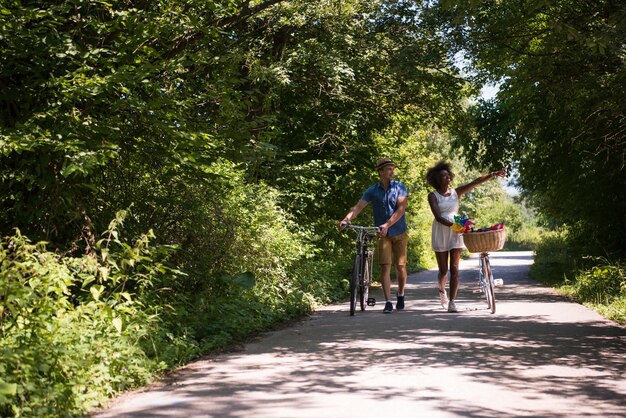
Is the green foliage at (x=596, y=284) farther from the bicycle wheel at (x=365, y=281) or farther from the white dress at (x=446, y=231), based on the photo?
the bicycle wheel at (x=365, y=281)

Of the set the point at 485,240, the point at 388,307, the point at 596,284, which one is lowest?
the point at 388,307

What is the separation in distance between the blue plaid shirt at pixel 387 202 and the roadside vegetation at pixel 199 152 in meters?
1.73

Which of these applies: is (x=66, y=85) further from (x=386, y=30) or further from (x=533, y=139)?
(x=533, y=139)

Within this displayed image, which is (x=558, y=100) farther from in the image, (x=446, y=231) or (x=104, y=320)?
(x=104, y=320)

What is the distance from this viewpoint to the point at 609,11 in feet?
40.5

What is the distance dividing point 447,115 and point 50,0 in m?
15.1

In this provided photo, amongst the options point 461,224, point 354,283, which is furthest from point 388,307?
point 461,224

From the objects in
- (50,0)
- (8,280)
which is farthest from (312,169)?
(8,280)

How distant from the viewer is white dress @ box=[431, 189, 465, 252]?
12.3 meters

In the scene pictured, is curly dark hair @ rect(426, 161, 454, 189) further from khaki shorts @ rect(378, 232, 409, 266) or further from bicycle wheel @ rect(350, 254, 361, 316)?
bicycle wheel @ rect(350, 254, 361, 316)

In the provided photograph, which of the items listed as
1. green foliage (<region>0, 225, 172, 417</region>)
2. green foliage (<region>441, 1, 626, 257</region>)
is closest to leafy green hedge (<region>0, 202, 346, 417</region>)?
green foliage (<region>0, 225, 172, 417</region>)

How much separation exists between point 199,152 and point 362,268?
3478mm

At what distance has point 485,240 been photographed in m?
11.4

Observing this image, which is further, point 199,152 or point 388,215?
point 388,215
